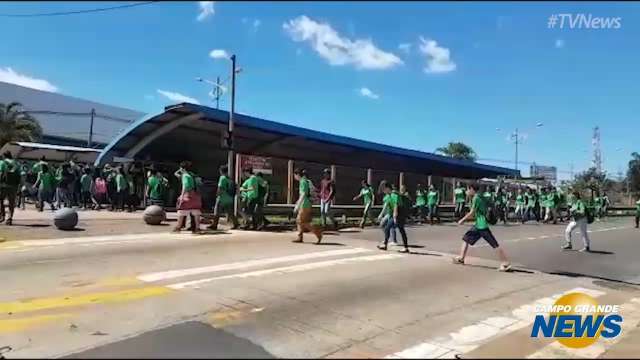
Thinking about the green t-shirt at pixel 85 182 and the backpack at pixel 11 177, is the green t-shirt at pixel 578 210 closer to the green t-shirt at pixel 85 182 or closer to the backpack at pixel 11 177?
the backpack at pixel 11 177

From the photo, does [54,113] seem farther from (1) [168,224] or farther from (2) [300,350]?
(2) [300,350]

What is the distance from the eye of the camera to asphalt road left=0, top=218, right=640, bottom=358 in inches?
255

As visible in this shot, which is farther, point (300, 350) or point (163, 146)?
point (163, 146)

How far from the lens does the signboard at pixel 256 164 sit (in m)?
21.4

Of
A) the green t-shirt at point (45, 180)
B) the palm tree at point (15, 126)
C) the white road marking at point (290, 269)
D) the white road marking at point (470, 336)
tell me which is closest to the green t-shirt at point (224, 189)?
the green t-shirt at point (45, 180)

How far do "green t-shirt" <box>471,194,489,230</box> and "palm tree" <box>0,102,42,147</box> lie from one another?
114 ft

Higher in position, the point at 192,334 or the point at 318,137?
the point at 318,137

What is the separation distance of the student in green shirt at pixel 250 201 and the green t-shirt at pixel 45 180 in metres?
6.79

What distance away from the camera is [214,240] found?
15.2 m

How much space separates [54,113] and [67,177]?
4514 cm

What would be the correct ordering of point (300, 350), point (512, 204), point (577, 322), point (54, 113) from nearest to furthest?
point (300, 350), point (577, 322), point (512, 204), point (54, 113)

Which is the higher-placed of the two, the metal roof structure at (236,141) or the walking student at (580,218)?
the metal roof structure at (236,141)

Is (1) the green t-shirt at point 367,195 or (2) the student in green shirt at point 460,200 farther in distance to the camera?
(2) the student in green shirt at point 460,200

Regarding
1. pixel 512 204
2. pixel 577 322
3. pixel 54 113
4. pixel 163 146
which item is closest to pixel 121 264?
pixel 577 322
